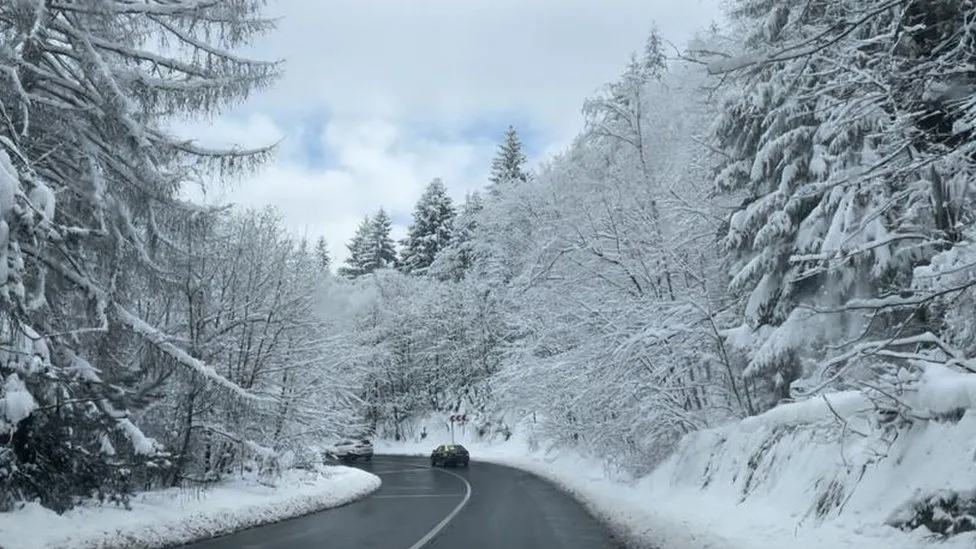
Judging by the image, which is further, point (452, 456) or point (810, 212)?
point (452, 456)

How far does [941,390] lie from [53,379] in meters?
9.70

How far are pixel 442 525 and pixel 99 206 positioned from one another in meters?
8.46

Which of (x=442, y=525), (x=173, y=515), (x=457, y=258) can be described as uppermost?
(x=457, y=258)

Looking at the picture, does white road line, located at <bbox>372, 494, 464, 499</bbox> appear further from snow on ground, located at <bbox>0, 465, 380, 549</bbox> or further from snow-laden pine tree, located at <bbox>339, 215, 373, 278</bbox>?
snow-laden pine tree, located at <bbox>339, 215, 373, 278</bbox>

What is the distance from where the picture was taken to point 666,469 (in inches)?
714

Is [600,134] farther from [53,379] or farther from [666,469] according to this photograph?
[53,379]

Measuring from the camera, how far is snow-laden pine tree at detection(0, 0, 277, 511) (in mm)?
9766

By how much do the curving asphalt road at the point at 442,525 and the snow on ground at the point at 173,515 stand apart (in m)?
0.45

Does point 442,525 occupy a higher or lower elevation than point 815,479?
lower

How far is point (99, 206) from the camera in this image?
34.0 ft

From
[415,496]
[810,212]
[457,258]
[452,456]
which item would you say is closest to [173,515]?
[415,496]

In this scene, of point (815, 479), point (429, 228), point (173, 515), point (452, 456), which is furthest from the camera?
point (429, 228)

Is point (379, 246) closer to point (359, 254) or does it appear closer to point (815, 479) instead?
point (359, 254)

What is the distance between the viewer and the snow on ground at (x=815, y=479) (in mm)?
6719
